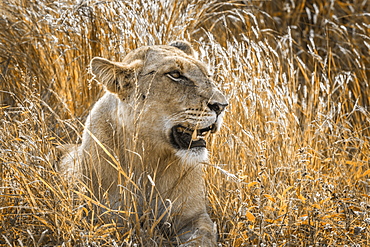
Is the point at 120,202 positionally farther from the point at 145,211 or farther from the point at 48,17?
the point at 48,17

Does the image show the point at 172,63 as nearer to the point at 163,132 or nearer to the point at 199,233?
the point at 163,132

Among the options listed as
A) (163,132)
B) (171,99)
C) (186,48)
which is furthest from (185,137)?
(186,48)

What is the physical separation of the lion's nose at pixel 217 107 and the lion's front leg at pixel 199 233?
0.68 m

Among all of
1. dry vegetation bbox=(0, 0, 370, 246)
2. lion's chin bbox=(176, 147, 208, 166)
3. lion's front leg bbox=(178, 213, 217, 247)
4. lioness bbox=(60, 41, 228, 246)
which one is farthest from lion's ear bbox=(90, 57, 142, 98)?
lion's front leg bbox=(178, 213, 217, 247)

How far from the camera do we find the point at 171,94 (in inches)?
152

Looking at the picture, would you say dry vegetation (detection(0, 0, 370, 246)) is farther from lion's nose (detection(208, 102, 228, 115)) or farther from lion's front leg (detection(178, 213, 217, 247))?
lion's nose (detection(208, 102, 228, 115))

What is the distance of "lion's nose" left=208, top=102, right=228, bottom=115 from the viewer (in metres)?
3.71

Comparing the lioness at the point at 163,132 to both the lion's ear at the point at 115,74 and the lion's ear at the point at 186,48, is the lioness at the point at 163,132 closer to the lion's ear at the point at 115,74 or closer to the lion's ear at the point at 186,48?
the lion's ear at the point at 115,74

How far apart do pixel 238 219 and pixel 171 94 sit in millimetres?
934

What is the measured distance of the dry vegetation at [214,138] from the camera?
11.1ft

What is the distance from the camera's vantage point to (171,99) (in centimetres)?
386

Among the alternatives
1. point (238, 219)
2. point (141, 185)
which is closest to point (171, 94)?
point (141, 185)

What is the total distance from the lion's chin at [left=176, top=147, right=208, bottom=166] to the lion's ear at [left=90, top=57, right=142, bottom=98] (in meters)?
0.56

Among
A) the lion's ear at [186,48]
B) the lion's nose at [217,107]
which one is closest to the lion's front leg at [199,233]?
the lion's nose at [217,107]
